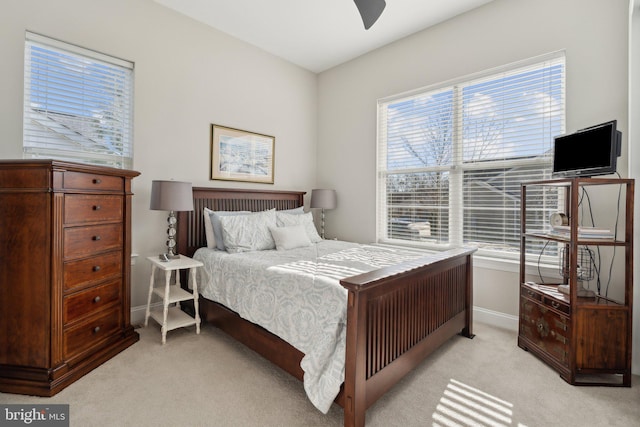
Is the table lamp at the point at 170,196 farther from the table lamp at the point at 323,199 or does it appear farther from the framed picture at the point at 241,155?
the table lamp at the point at 323,199

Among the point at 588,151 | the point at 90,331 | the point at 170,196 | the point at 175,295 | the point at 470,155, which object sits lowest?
the point at 90,331

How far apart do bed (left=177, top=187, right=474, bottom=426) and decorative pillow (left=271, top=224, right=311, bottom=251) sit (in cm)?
82

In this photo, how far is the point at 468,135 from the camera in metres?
3.13

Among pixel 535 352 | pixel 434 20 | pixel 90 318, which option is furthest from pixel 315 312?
pixel 434 20

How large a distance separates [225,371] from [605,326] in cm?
252

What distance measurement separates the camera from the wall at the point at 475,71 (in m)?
2.34

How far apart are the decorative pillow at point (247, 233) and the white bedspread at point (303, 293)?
0.12 metres

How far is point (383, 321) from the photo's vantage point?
5.56 ft

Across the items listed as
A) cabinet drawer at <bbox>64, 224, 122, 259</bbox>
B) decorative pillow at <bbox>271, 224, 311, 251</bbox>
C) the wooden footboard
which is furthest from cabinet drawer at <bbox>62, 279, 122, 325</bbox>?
the wooden footboard

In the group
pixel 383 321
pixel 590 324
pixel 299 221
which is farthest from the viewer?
pixel 299 221

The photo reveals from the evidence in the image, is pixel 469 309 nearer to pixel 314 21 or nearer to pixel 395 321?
pixel 395 321

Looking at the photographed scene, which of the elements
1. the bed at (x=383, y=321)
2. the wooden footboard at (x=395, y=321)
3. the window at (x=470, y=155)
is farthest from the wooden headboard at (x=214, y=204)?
the wooden footboard at (x=395, y=321)

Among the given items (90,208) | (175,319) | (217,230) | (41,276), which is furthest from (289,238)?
(41,276)

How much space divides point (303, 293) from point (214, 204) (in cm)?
194
